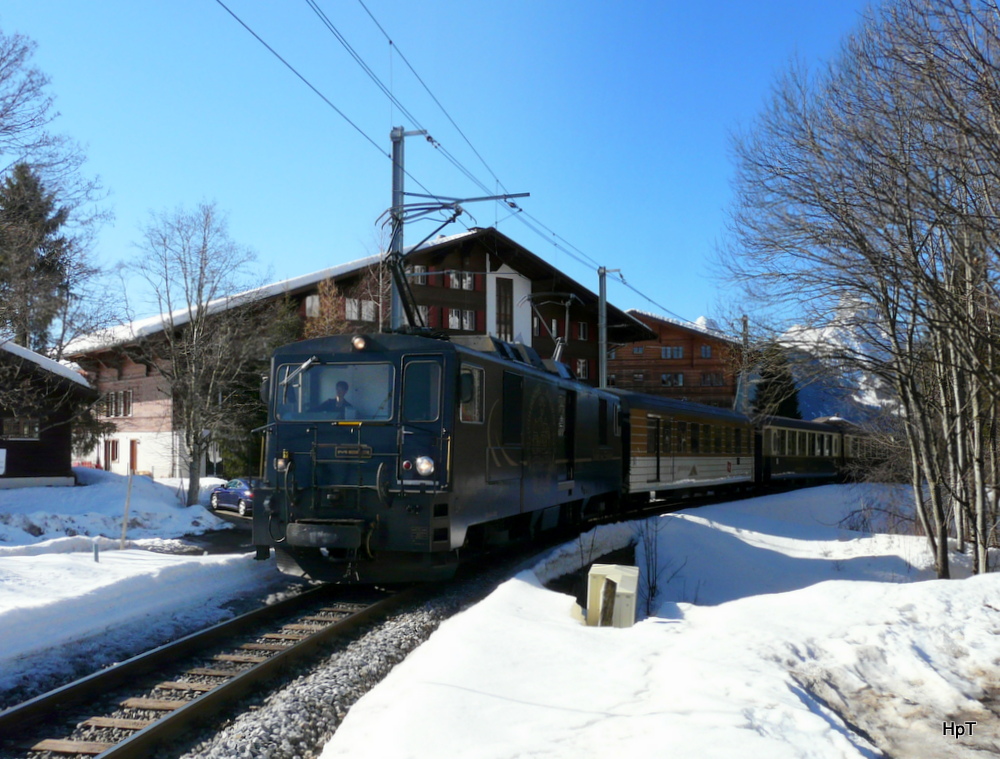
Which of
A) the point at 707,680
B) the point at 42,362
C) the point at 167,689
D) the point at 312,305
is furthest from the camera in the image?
the point at 312,305

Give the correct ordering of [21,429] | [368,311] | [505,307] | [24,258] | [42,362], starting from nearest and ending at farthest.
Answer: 1. [24,258]
2. [42,362]
3. [21,429]
4. [368,311]
5. [505,307]

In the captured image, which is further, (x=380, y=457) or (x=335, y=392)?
(x=335, y=392)

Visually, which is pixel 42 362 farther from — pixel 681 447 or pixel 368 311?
pixel 681 447

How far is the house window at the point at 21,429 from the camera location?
23609 millimetres

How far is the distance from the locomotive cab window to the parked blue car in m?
16.8

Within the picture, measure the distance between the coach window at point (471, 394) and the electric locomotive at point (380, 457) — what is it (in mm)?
13

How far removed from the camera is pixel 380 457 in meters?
8.76

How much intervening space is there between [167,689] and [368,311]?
28.4 m

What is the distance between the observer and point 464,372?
901 cm

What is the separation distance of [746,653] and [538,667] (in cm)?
164

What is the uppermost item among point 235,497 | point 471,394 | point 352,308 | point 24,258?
point 352,308

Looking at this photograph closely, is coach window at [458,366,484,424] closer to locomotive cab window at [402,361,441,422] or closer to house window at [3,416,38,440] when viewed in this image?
locomotive cab window at [402,361,441,422]

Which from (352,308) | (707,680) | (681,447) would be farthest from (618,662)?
(352,308)

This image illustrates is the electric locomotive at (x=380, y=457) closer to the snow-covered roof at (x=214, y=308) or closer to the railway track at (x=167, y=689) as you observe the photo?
the railway track at (x=167, y=689)
